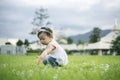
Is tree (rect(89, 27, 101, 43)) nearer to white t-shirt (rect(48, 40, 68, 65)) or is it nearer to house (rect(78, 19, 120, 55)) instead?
house (rect(78, 19, 120, 55))

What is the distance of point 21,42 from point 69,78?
9845 centimetres

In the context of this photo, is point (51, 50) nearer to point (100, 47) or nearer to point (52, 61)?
point (52, 61)

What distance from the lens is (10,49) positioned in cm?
A: 6312

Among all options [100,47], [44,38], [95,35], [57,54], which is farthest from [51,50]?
[95,35]

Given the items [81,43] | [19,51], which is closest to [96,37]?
[81,43]

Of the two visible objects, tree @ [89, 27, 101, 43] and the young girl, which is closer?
the young girl

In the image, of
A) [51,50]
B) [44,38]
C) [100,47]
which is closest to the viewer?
[51,50]

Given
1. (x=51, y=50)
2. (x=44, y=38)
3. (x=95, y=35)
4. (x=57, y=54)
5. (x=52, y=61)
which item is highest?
(x=44, y=38)

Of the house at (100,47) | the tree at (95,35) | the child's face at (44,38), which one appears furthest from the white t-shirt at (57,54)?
the tree at (95,35)

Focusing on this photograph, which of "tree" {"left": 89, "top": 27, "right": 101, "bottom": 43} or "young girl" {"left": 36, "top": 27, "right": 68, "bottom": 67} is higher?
"young girl" {"left": 36, "top": 27, "right": 68, "bottom": 67}

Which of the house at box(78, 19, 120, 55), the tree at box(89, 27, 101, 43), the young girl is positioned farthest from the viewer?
the tree at box(89, 27, 101, 43)

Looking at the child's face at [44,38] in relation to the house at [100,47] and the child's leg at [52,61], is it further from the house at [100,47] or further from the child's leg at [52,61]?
the house at [100,47]

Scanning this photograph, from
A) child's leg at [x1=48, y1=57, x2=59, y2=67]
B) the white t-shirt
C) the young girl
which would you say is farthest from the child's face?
child's leg at [x1=48, y1=57, x2=59, y2=67]

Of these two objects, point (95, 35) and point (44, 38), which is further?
point (95, 35)
